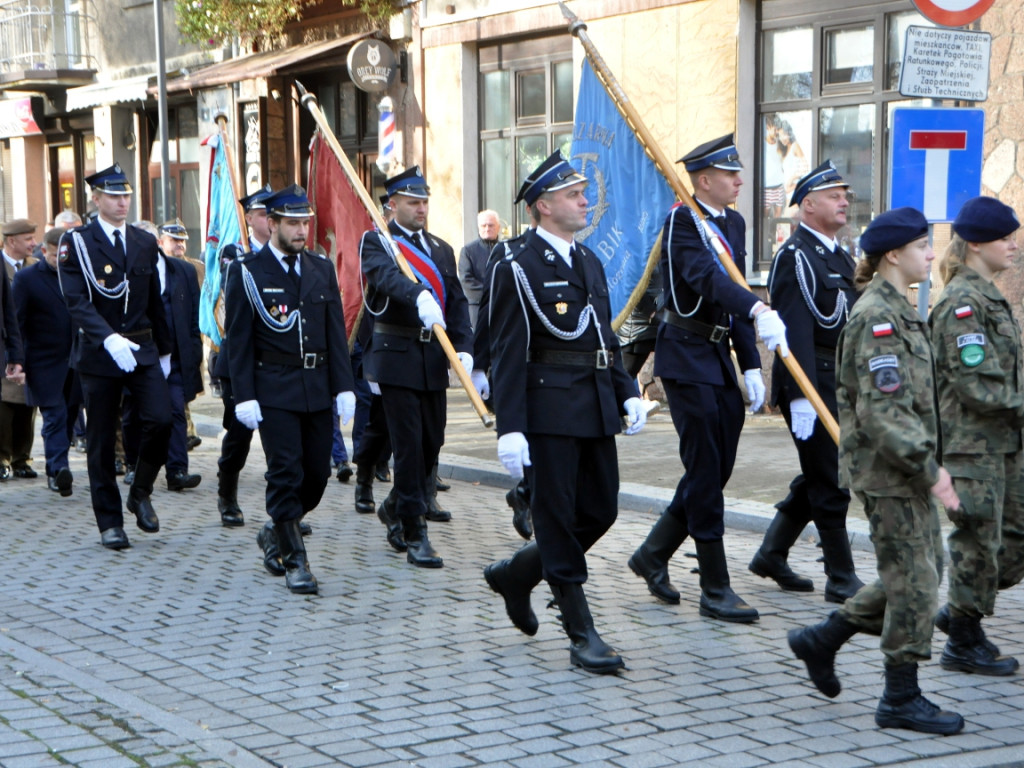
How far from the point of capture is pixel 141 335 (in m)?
8.92

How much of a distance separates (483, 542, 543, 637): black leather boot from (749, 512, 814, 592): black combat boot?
4.68 ft

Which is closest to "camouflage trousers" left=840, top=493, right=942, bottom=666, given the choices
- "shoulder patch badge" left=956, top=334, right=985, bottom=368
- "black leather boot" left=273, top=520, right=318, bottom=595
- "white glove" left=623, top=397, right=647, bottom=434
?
"shoulder patch badge" left=956, top=334, right=985, bottom=368

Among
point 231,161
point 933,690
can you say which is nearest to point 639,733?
point 933,690

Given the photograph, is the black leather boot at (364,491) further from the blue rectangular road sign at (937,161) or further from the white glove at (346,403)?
the blue rectangular road sign at (937,161)

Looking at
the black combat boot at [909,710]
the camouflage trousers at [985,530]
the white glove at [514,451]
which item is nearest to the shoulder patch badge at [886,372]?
the camouflage trousers at [985,530]

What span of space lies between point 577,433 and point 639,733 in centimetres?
128

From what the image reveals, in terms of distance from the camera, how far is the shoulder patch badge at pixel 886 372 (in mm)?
4812

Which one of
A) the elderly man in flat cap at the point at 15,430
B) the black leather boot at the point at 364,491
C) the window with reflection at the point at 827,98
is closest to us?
the black leather boot at the point at 364,491

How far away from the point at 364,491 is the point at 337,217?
1773 millimetres

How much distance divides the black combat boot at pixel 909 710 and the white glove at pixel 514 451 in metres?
1.53

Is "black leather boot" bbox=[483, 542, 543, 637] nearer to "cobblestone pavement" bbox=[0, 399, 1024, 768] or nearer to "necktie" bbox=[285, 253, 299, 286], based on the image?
"cobblestone pavement" bbox=[0, 399, 1024, 768]

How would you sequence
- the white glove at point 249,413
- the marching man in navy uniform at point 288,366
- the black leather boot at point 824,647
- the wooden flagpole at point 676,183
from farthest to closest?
the marching man in navy uniform at point 288,366 → the white glove at point 249,413 → the wooden flagpole at point 676,183 → the black leather boot at point 824,647

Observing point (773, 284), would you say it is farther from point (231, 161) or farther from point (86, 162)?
point (86, 162)

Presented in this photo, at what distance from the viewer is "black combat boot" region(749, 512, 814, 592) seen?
717 centimetres
